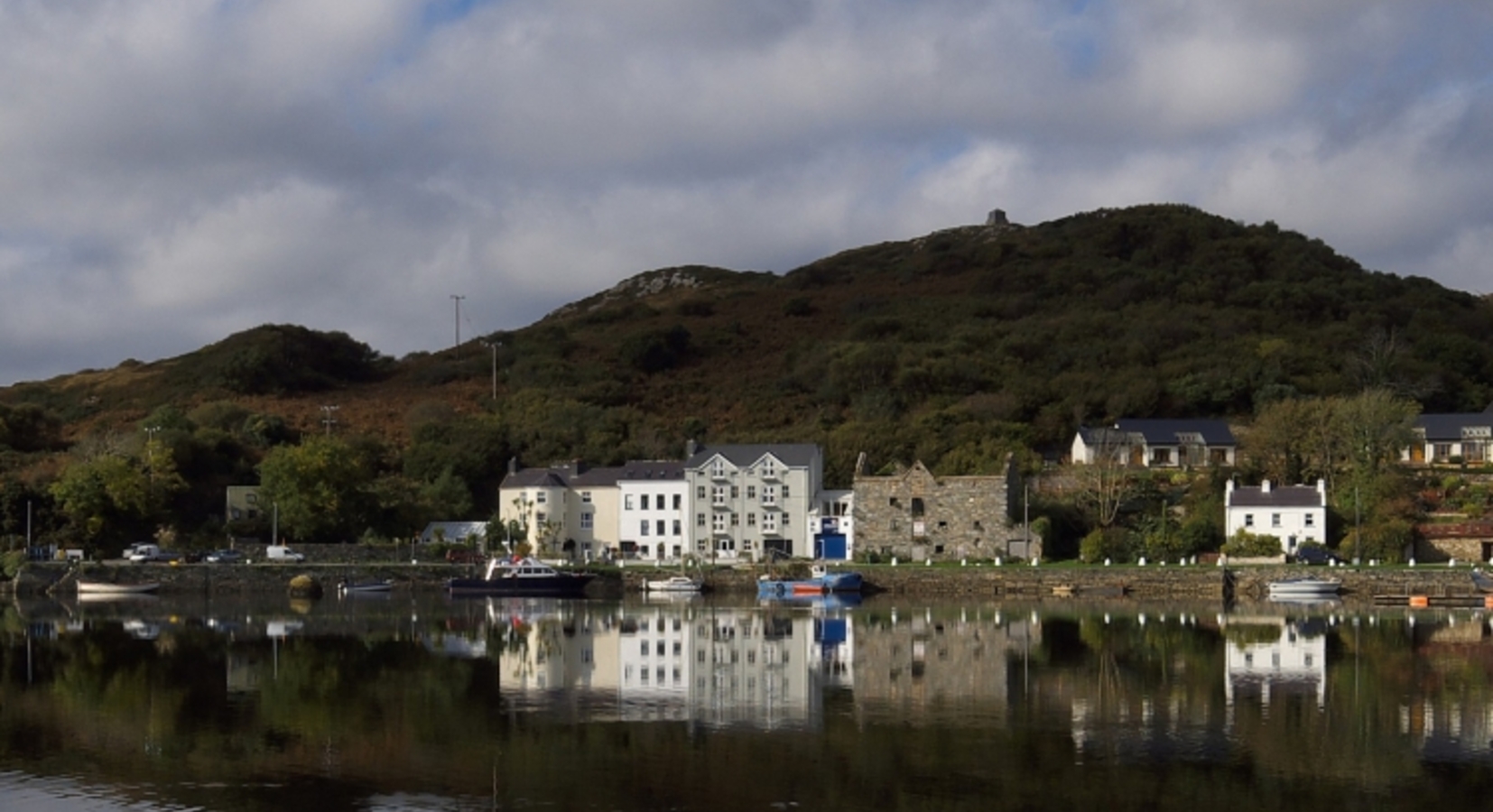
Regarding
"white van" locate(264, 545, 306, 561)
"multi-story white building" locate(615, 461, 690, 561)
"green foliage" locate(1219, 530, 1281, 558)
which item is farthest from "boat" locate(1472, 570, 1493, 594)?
"white van" locate(264, 545, 306, 561)

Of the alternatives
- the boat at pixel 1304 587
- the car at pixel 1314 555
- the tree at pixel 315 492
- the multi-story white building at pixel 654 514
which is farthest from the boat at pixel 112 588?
the car at pixel 1314 555

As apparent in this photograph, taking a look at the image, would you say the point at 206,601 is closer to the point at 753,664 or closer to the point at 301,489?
the point at 301,489

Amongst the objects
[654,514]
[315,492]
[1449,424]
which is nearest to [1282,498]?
[1449,424]

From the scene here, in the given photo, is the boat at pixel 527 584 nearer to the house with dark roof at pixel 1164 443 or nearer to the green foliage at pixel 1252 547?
the green foliage at pixel 1252 547

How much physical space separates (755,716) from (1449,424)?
2413 inches

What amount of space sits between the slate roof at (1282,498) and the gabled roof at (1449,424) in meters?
16.7

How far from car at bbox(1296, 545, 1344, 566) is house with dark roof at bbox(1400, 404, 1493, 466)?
1706 cm

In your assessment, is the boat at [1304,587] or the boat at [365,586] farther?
the boat at [365,586]

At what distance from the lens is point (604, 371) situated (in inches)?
4316

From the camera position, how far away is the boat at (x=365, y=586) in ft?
208

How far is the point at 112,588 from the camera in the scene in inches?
2480

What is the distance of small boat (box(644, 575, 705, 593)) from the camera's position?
6216 cm

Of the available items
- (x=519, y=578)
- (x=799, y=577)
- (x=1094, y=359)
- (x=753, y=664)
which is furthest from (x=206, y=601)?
(x=1094, y=359)

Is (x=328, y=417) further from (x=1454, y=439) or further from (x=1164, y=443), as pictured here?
(x=1454, y=439)
